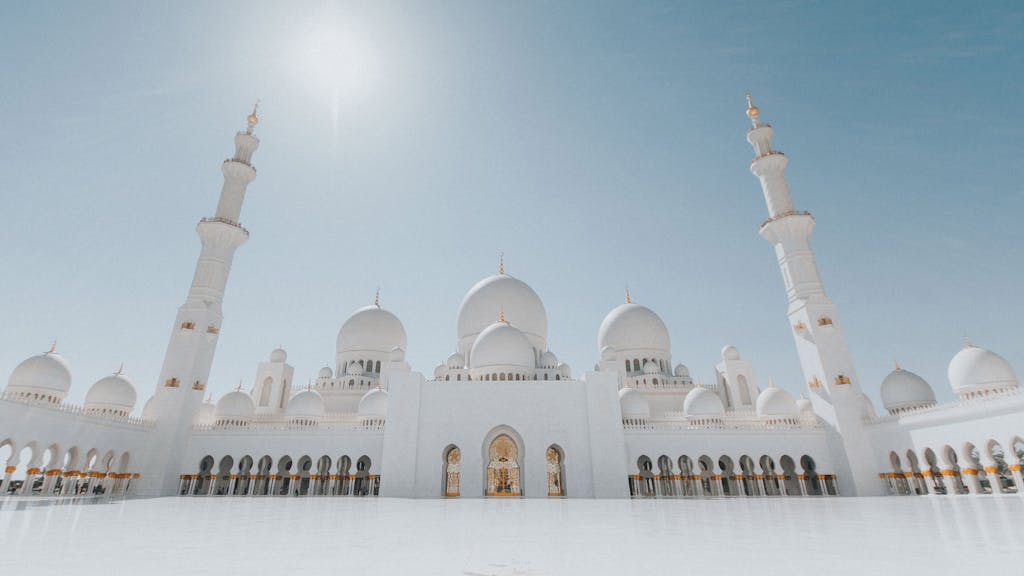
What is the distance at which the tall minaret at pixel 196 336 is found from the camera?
816 inches

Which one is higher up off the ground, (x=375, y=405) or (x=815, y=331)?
(x=815, y=331)

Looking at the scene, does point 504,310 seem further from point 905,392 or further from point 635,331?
point 905,392

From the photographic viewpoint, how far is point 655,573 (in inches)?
155

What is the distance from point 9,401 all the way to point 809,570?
895 inches

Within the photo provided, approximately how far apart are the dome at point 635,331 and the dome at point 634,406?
19.4 ft

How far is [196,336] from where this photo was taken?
73.0 feet

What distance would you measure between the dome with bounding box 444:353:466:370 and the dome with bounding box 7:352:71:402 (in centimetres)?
1738

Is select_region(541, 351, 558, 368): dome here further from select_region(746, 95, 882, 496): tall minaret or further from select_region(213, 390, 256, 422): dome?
select_region(213, 390, 256, 422): dome

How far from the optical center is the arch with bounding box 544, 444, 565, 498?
1991 centimetres

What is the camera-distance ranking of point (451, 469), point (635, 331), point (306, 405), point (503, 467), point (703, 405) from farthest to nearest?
point (635, 331)
point (306, 405)
point (703, 405)
point (503, 467)
point (451, 469)

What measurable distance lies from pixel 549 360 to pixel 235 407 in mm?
15963

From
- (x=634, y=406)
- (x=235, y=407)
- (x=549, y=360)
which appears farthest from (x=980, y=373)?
(x=235, y=407)

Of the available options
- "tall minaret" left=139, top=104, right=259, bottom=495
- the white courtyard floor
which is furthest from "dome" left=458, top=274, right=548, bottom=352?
the white courtyard floor

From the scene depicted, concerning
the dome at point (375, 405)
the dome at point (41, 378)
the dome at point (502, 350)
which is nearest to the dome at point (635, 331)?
the dome at point (502, 350)
